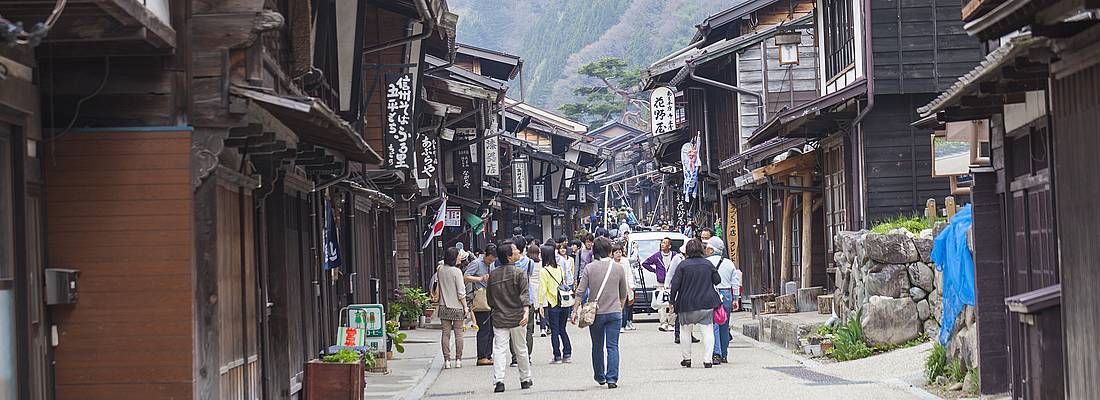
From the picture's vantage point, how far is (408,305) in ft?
106

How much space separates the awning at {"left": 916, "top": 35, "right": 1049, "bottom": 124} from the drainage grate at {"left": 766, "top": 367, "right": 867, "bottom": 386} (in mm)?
4659

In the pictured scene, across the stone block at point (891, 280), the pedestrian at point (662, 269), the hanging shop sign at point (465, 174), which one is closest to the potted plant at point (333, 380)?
the stone block at point (891, 280)

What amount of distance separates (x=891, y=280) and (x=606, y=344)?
15.4 ft

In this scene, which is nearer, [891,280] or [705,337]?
[891,280]

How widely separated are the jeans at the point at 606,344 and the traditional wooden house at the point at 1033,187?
467 cm

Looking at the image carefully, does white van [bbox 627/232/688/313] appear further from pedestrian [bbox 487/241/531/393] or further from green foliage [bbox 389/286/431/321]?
pedestrian [bbox 487/241/531/393]

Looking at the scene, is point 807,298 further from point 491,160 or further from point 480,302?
point 491,160

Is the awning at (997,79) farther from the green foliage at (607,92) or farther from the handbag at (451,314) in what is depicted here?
the green foliage at (607,92)

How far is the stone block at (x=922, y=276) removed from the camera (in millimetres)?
19359

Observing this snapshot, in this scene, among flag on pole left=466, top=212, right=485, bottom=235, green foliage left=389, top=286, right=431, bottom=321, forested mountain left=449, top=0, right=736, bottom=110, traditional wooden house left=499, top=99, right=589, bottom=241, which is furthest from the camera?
forested mountain left=449, top=0, right=736, bottom=110

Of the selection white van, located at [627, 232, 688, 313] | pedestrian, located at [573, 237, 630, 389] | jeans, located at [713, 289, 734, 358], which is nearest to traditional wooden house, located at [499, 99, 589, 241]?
white van, located at [627, 232, 688, 313]

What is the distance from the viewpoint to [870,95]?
23609 mm

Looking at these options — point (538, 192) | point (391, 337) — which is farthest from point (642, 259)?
point (538, 192)

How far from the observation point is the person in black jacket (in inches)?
774
